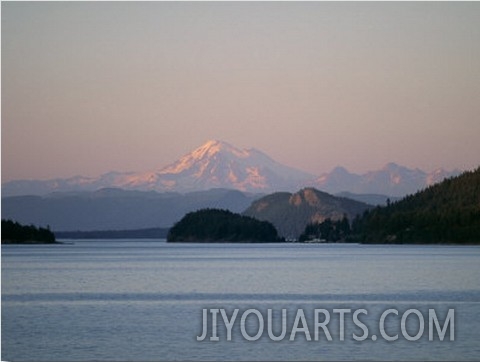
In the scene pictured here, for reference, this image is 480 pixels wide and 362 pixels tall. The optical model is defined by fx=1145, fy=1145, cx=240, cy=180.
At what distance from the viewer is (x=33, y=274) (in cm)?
10638

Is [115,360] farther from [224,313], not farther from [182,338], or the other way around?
[224,313]

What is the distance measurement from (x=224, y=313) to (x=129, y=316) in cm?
474

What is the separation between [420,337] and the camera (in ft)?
150

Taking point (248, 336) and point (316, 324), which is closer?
point (248, 336)

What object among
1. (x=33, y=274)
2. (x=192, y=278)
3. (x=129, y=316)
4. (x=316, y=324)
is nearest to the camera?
(x=316, y=324)

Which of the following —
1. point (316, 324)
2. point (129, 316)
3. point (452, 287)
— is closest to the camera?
point (316, 324)

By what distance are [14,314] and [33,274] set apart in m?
47.7

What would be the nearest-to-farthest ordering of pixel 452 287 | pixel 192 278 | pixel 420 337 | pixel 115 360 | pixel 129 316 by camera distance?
pixel 115 360 < pixel 420 337 < pixel 129 316 < pixel 452 287 < pixel 192 278

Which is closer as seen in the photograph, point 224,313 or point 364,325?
point 364,325

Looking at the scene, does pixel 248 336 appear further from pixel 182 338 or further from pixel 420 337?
pixel 420 337

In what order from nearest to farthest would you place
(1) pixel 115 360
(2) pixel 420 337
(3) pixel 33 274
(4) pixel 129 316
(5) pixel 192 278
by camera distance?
(1) pixel 115 360, (2) pixel 420 337, (4) pixel 129 316, (5) pixel 192 278, (3) pixel 33 274

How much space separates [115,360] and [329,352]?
782cm

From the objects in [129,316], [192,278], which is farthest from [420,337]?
[192,278]

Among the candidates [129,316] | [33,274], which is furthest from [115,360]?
[33,274]
